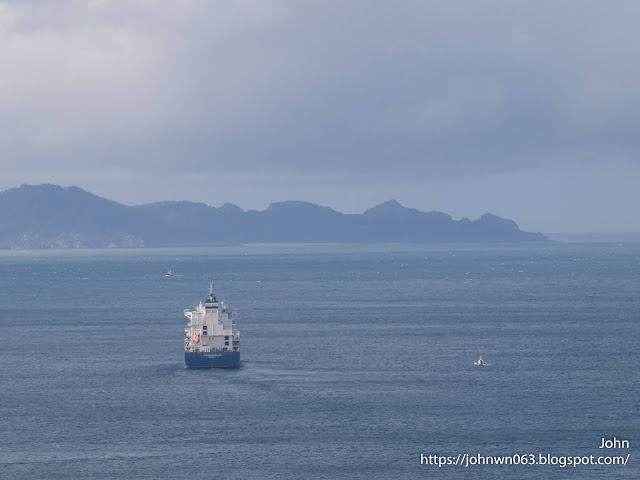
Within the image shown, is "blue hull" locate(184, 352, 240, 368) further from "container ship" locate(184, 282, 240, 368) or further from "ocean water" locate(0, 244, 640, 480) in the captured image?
"ocean water" locate(0, 244, 640, 480)

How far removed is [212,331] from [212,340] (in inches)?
42.9

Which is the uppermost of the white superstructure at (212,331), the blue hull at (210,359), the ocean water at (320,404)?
the white superstructure at (212,331)

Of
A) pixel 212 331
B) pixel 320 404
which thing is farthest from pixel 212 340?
pixel 320 404

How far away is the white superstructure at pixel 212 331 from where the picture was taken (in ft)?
403

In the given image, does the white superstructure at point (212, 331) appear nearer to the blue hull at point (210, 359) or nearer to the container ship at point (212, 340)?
the container ship at point (212, 340)

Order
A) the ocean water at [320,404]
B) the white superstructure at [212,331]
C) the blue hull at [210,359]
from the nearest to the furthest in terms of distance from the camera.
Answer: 1. the ocean water at [320,404]
2. the blue hull at [210,359]
3. the white superstructure at [212,331]

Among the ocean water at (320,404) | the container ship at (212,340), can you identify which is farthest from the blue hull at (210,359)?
the ocean water at (320,404)

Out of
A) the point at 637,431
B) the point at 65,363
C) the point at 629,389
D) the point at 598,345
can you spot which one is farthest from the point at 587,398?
the point at 65,363

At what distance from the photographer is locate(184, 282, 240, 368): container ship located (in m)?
122

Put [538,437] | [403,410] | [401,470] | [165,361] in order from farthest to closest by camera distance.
A: [165,361] → [403,410] → [538,437] → [401,470]

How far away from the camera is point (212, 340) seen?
124 m

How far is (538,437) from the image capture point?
87375 millimetres

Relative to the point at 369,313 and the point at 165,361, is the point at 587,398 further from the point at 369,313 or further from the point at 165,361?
the point at 369,313

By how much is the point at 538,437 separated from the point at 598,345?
56703 mm
